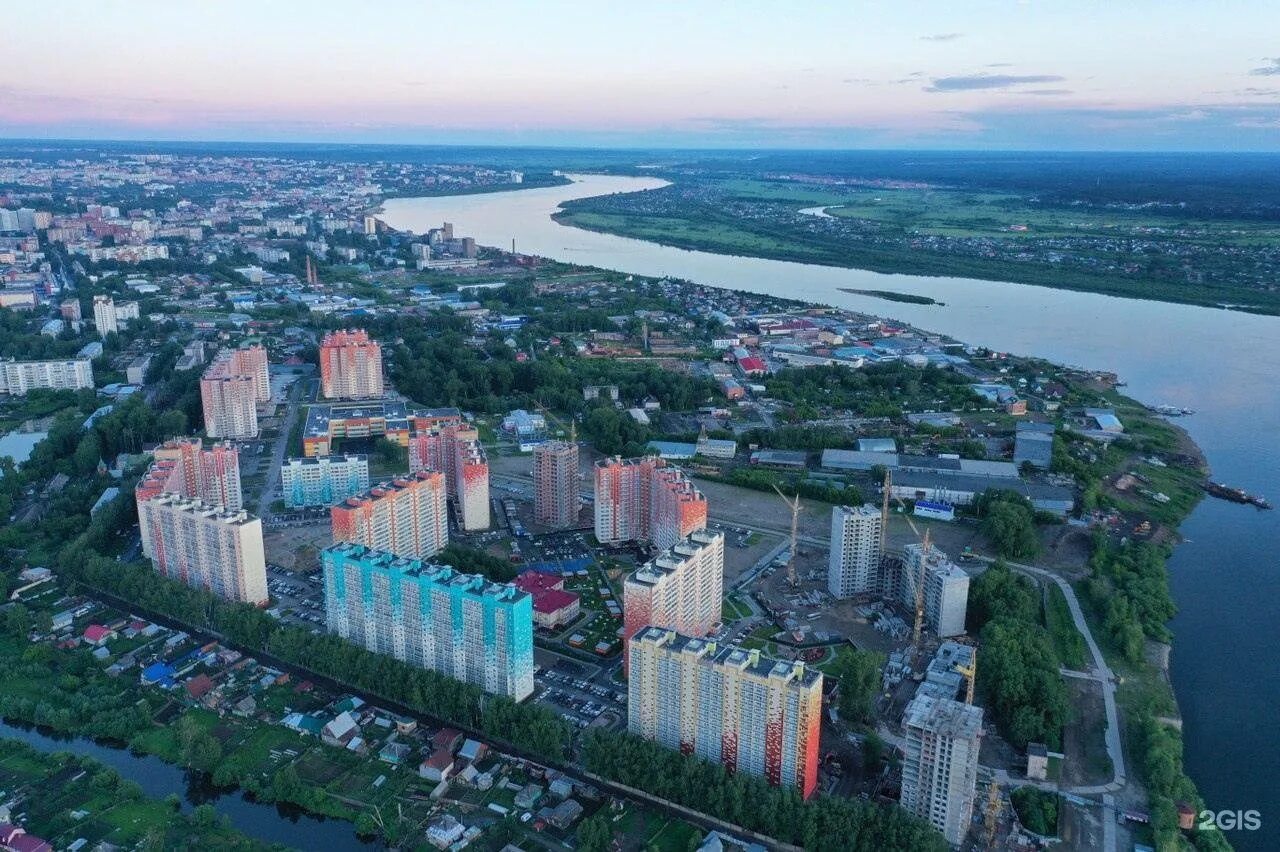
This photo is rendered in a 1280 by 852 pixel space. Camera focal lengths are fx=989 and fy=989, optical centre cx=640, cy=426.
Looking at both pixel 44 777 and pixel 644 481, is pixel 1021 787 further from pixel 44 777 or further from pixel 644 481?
pixel 44 777

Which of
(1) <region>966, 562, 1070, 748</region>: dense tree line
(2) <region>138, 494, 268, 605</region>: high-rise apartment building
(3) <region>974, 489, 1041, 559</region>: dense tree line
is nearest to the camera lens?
(1) <region>966, 562, 1070, 748</region>: dense tree line

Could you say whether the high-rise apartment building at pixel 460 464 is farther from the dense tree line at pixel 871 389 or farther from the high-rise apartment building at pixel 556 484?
the dense tree line at pixel 871 389

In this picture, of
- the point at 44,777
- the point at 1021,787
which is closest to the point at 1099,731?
the point at 1021,787

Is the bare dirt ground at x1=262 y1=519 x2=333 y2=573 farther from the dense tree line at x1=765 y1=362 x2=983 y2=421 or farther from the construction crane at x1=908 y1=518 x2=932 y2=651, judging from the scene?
the dense tree line at x1=765 y1=362 x2=983 y2=421

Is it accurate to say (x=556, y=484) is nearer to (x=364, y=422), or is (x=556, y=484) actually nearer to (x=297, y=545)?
(x=297, y=545)

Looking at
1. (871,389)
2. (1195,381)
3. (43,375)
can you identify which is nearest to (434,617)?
(871,389)

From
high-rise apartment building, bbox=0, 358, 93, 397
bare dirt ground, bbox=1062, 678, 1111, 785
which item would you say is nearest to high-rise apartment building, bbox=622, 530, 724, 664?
bare dirt ground, bbox=1062, 678, 1111, 785
